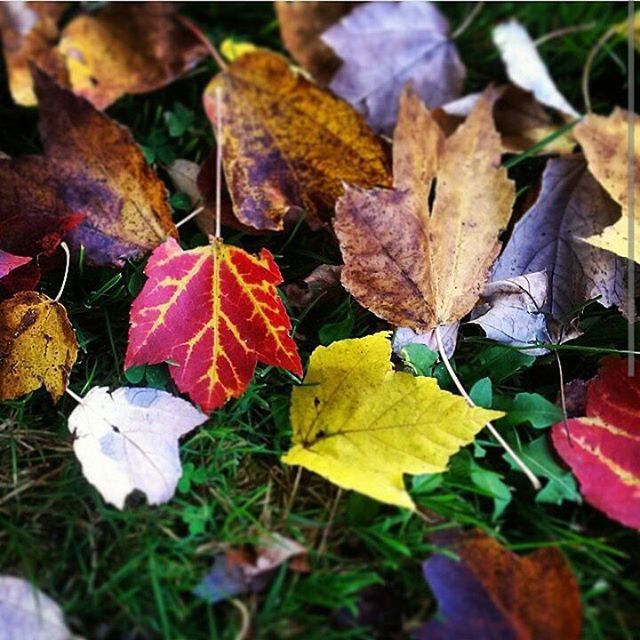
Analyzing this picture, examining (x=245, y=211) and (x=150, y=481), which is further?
(x=245, y=211)

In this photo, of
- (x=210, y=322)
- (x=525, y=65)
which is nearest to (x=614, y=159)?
(x=525, y=65)

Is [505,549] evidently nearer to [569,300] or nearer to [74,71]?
[569,300]

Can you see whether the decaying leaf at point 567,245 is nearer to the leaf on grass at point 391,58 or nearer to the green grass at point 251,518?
the green grass at point 251,518

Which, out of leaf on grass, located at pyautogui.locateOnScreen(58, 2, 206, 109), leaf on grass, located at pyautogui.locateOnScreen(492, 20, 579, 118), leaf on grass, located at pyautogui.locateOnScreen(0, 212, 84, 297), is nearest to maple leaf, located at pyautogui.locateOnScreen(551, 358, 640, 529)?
leaf on grass, located at pyautogui.locateOnScreen(492, 20, 579, 118)

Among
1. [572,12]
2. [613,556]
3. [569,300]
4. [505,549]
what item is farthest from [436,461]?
[572,12]

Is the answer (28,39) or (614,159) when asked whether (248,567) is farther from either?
(28,39)
